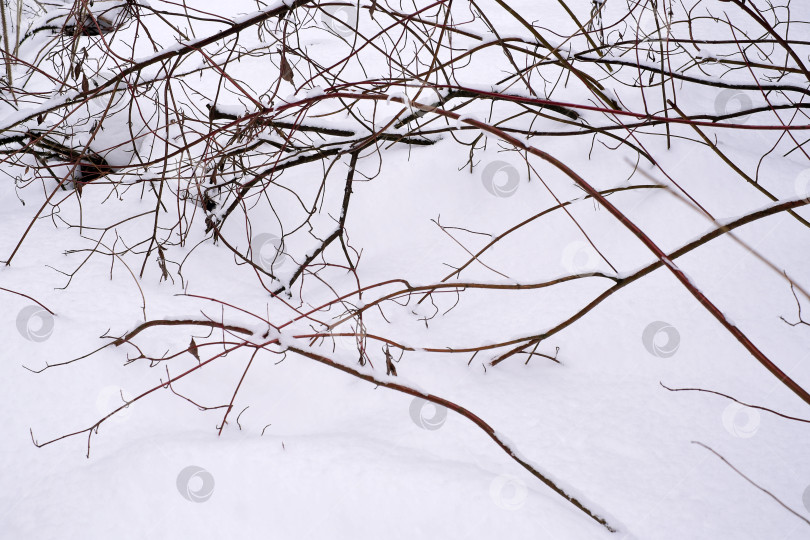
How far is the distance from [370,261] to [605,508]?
3.00 feet

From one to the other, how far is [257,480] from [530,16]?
7.55 feet

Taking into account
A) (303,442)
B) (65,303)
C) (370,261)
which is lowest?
(303,442)

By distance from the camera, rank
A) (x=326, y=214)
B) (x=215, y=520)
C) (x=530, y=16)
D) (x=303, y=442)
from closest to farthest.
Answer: (x=215, y=520) < (x=303, y=442) < (x=326, y=214) < (x=530, y=16)

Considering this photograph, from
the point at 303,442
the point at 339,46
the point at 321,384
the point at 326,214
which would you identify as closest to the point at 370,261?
the point at 326,214

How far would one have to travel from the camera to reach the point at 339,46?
8.43ft

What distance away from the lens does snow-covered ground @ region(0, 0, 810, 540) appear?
772 mm

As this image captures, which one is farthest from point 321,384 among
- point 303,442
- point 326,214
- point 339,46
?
point 339,46

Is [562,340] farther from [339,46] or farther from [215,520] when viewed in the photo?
[339,46]

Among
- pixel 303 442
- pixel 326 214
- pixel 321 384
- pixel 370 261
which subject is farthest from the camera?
pixel 326 214

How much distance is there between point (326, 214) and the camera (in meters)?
1.68

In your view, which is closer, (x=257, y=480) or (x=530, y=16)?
(x=257, y=480)

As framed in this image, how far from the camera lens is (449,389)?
1.05 meters

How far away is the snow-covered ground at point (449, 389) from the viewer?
0.77m

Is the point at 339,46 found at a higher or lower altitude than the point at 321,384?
higher
